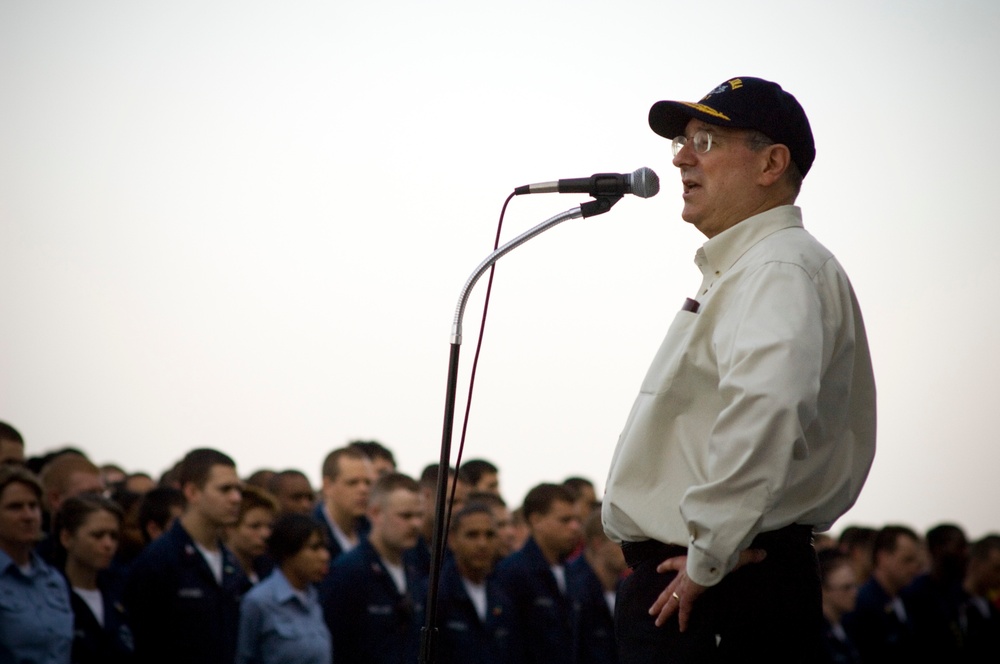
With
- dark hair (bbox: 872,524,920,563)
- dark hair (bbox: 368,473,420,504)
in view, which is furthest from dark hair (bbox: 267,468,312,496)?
dark hair (bbox: 872,524,920,563)

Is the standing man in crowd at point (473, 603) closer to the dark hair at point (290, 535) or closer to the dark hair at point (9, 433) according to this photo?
the dark hair at point (290, 535)

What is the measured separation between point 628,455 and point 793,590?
0.43m

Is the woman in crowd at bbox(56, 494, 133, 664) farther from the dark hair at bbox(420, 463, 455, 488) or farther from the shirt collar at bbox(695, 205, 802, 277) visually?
the shirt collar at bbox(695, 205, 802, 277)

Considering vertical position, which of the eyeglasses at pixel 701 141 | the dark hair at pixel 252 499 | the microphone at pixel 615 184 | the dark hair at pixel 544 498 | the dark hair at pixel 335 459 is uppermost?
the eyeglasses at pixel 701 141

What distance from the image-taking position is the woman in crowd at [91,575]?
17.0 feet

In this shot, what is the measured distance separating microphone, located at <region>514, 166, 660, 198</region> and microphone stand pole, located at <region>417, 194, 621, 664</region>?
0.02 metres

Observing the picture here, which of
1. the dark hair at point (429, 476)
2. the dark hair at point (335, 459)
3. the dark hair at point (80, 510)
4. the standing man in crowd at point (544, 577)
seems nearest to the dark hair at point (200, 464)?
the dark hair at point (80, 510)

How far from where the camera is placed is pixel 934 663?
9.51 m

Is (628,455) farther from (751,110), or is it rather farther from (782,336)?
(751,110)

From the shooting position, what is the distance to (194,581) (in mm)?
5480

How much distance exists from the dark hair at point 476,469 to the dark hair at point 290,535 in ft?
7.65

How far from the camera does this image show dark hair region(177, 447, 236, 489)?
19.1 feet

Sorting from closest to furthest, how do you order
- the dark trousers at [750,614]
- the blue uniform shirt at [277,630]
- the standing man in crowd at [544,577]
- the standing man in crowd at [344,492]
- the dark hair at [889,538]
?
1. the dark trousers at [750,614]
2. the blue uniform shirt at [277,630]
3. the standing man in crowd at [544,577]
4. the standing man in crowd at [344,492]
5. the dark hair at [889,538]

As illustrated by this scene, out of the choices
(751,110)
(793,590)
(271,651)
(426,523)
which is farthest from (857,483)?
(426,523)
